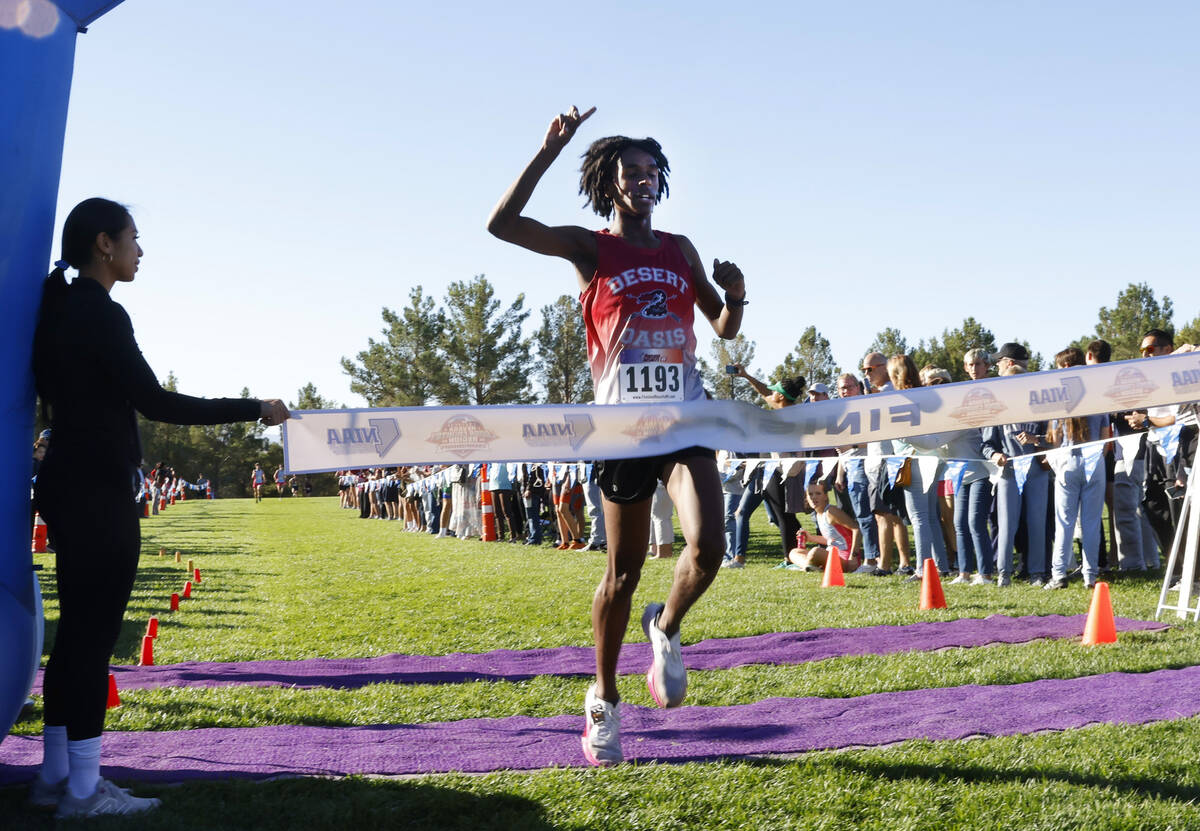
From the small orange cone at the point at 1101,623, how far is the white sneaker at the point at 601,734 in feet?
13.1

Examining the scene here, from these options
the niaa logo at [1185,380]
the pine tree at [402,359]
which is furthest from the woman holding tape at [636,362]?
the pine tree at [402,359]

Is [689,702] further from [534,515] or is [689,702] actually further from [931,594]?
[534,515]

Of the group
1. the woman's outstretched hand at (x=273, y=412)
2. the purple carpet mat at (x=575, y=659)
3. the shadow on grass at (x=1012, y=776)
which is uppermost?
the woman's outstretched hand at (x=273, y=412)

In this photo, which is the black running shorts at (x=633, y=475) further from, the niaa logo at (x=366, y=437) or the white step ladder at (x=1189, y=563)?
the white step ladder at (x=1189, y=563)

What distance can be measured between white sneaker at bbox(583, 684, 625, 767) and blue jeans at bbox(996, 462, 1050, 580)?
713 centimetres

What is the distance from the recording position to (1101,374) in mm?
5738

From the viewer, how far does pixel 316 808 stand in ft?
11.8

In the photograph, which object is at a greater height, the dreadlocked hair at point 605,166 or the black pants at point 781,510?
the dreadlocked hair at point 605,166

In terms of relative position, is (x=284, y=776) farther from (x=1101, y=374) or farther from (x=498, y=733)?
(x=1101, y=374)

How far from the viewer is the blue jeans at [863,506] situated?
11.7m

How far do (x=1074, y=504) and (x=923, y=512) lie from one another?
1.52m

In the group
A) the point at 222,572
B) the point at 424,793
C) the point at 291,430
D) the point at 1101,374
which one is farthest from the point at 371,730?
the point at 222,572

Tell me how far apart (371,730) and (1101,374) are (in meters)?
4.33

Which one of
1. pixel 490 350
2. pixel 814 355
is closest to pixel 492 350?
pixel 490 350
